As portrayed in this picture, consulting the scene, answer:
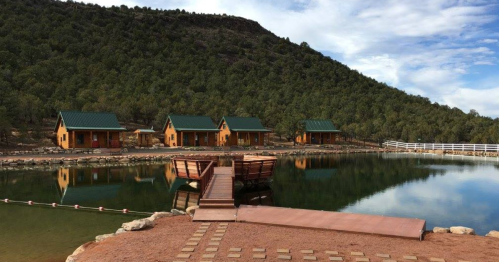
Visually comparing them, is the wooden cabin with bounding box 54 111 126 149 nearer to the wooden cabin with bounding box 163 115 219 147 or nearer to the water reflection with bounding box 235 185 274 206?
the wooden cabin with bounding box 163 115 219 147

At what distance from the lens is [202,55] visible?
11662 cm

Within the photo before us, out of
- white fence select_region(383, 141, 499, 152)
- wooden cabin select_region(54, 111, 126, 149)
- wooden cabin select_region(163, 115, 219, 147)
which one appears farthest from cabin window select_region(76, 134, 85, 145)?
white fence select_region(383, 141, 499, 152)

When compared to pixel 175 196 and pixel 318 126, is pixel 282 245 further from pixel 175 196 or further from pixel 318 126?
pixel 318 126

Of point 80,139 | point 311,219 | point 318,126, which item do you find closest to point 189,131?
point 80,139

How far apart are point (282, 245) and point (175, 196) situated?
9.90m

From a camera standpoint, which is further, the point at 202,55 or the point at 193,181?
the point at 202,55

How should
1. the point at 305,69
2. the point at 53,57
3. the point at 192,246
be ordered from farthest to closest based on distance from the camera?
the point at 305,69, the point at 53,57, the point at 192,246

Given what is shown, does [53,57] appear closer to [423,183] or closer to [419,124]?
[419,124]

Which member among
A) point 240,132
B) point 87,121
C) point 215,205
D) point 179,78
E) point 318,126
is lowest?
point 215,205

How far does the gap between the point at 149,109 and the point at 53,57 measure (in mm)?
37655

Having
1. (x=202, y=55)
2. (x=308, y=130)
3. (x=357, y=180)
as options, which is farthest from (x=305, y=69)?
(x=357, y=180)

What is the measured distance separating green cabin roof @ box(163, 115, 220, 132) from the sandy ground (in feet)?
120

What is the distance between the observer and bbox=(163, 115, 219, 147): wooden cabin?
45969 millimetres

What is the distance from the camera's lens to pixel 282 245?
8.51m
